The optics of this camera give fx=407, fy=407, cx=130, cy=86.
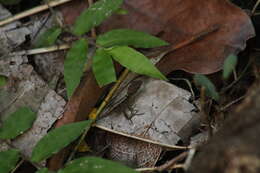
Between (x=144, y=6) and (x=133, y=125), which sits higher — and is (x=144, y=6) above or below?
above

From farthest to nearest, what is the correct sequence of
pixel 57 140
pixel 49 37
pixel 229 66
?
pixel 49 37 < pixel 57 140 < pixel 229 66

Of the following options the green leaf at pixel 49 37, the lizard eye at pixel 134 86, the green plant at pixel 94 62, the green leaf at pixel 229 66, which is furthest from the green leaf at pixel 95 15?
the green leaf at pixel 229 66

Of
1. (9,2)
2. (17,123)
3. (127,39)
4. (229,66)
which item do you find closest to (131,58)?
(127,39)

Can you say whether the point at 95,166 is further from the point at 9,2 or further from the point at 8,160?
the point at 9,2

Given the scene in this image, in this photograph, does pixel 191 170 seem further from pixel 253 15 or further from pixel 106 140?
pixel 253 15

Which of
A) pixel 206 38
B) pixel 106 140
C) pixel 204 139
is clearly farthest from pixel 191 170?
pixel 206 38

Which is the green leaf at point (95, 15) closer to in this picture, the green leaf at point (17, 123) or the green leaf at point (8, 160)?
the green leaf at point (17, 123)

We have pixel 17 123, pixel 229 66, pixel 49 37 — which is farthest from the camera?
pixel 49 37

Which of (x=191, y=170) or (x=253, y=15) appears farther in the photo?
(x=253, y=15)

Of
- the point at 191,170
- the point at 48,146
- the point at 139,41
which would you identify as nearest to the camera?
the point at 191,170
